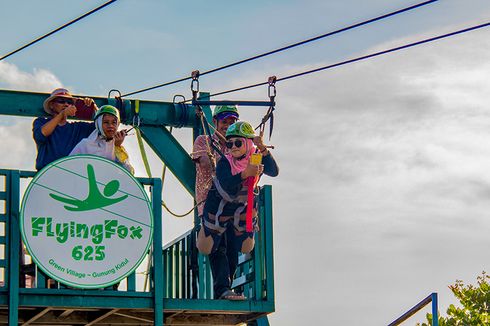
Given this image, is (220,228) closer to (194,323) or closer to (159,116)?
(194,323)

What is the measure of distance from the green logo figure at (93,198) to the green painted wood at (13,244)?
452 millimetres

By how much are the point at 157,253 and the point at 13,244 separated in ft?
5.97

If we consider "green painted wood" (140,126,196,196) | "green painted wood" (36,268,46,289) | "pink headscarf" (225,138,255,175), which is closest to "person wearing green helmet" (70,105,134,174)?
"pink headscarf" (225,138,255,175)

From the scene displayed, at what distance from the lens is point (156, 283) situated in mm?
17750

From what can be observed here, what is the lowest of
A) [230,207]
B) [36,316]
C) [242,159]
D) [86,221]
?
[36,316]

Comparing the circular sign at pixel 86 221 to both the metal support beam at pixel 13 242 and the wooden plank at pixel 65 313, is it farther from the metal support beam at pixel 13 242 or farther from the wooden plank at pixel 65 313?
the wooden plank at pixel 65 313

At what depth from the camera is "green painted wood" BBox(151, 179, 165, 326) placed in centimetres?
1770

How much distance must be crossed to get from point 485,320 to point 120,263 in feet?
82.6

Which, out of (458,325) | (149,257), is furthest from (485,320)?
(149,257)

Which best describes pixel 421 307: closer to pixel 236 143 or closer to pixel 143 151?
pixel 236 143

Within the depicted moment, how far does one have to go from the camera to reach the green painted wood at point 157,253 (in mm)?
17703

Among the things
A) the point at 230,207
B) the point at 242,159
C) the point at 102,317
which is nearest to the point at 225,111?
the point at 242,159

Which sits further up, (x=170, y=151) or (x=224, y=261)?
(x=170, y=151)

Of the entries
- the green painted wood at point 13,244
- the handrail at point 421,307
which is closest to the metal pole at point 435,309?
the handrail at point 421,307
